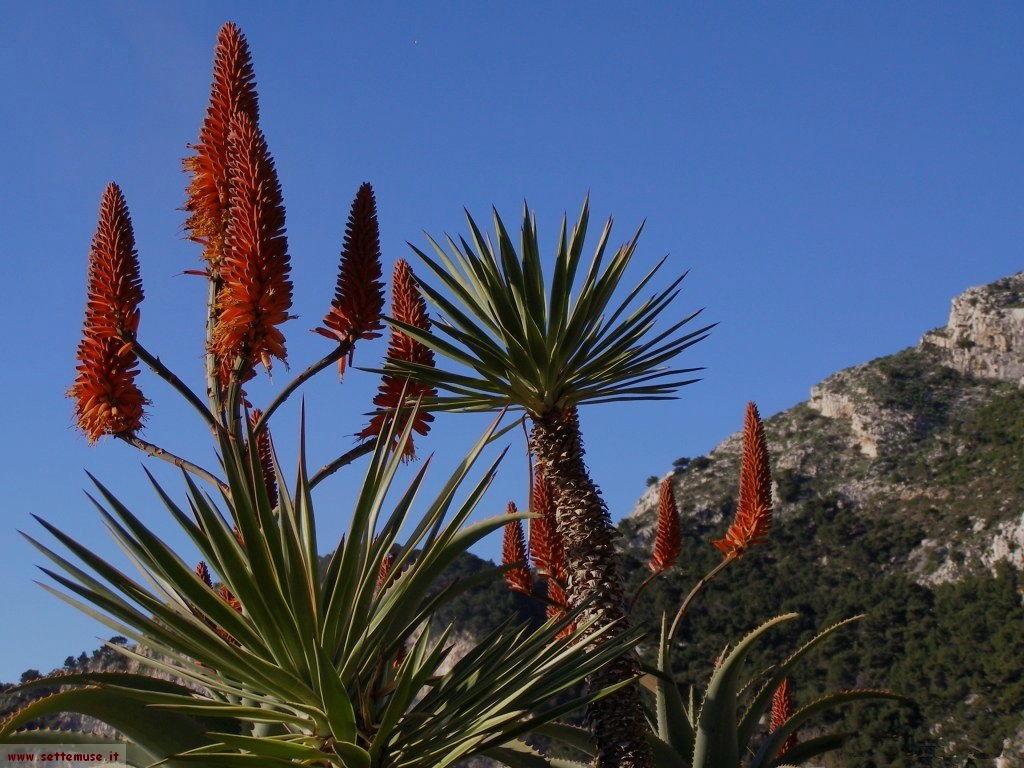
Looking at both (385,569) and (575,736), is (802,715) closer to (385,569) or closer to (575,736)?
(575,736)

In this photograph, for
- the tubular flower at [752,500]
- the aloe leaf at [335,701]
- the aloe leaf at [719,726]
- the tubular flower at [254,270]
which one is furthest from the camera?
the tubular flower at [752,500]

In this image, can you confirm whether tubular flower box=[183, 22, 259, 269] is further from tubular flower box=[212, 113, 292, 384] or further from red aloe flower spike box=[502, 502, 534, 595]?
red aloe flower spike box=[502, 502, 534, 595]

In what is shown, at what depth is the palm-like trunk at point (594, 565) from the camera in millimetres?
4902

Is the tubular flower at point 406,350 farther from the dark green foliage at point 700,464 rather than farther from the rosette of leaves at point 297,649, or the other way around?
the dark green foliage at point 700,464

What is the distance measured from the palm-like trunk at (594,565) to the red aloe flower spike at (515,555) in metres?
0.80

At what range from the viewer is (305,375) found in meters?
3.73

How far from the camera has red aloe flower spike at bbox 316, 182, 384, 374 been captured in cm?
383

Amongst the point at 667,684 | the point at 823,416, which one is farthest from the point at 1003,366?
the point at 667,684

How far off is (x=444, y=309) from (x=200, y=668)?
8.05 feet

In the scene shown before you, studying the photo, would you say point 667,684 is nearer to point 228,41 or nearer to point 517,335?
point 517,335

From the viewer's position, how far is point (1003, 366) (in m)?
67.5

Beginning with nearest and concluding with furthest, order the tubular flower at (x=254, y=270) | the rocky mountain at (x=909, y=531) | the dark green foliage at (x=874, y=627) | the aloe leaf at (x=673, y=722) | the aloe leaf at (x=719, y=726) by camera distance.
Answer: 1. the tubular flower at (x=254, y=270)
2. the aloe leaf at (x=719, y=726)
3. the aloe leaf at (x=673, y=722)
4. the dark green foliage at (x=874, y=627)
5. the rocky mountain at (x=909, y=531)

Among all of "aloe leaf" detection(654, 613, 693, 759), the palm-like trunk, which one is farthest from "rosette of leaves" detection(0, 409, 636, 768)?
"aloe leaf" detection(654, 613, 693, 759)

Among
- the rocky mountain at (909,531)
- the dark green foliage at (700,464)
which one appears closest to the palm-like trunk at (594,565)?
the rocky mountain at (909,531)
